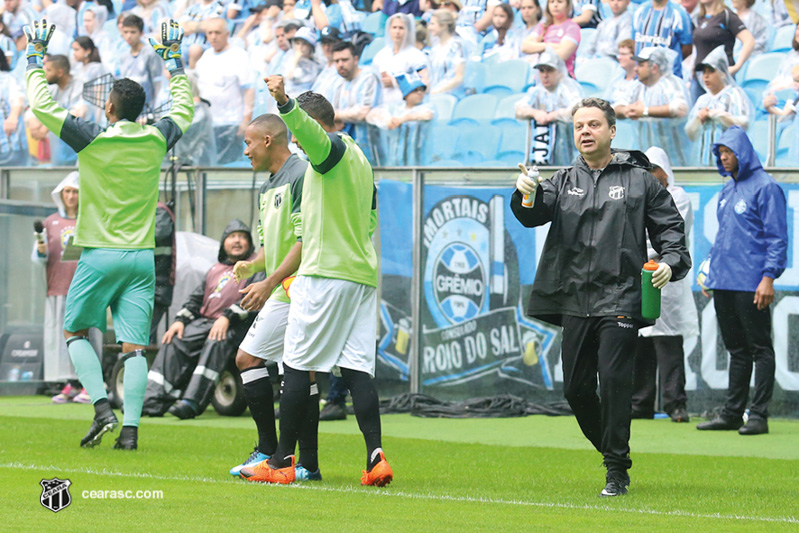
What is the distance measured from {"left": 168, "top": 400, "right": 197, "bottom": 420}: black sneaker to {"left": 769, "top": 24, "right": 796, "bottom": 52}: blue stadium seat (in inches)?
260

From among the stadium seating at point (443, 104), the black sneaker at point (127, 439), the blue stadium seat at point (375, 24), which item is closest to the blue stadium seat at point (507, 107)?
the stadium seating at point (443, 104)

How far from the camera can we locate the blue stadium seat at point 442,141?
1295 centimetres

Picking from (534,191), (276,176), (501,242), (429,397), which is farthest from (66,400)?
(534,191)

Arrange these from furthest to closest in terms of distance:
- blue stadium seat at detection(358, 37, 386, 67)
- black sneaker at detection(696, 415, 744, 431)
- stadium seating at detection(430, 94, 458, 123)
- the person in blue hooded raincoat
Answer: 1. blue stadium seat at detection(358, 37, 386, 67)
2. stadium seating at detection(430, 94, 458, 123)
3. black sneaker at detection(696, 415, 744, 431)
4. the person in blue hooded raincoat

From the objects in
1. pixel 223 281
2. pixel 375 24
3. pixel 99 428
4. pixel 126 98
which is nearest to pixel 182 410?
pixel 223 281

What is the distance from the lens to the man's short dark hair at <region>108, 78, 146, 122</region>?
26.1ft

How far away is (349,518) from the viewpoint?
193 inches

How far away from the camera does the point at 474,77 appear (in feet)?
45.0

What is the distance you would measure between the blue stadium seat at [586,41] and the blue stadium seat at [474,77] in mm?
1095

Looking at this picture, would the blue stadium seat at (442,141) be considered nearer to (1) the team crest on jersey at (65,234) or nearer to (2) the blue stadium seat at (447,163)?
(2) the blue stadium seat at (447,163)

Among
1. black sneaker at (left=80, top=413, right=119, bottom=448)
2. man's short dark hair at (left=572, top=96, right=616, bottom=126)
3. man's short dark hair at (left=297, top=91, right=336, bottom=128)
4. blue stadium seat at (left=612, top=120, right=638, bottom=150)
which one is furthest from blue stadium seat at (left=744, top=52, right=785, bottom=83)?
black sneaker at (left=80, top=413, right=119, bottom=448)

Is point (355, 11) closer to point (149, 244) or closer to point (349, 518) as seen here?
point (149, 244)

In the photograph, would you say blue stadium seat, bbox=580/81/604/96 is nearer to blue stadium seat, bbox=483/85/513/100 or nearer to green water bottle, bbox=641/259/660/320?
blue stadium seat, bbox=483/85/513/100

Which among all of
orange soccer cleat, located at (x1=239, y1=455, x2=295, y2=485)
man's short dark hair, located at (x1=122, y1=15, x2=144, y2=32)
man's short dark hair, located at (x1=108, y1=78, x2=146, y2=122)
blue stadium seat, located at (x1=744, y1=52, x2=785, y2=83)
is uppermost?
man's short dark hair, located at (x1=122, y1=15, x2=144, y2=32)
